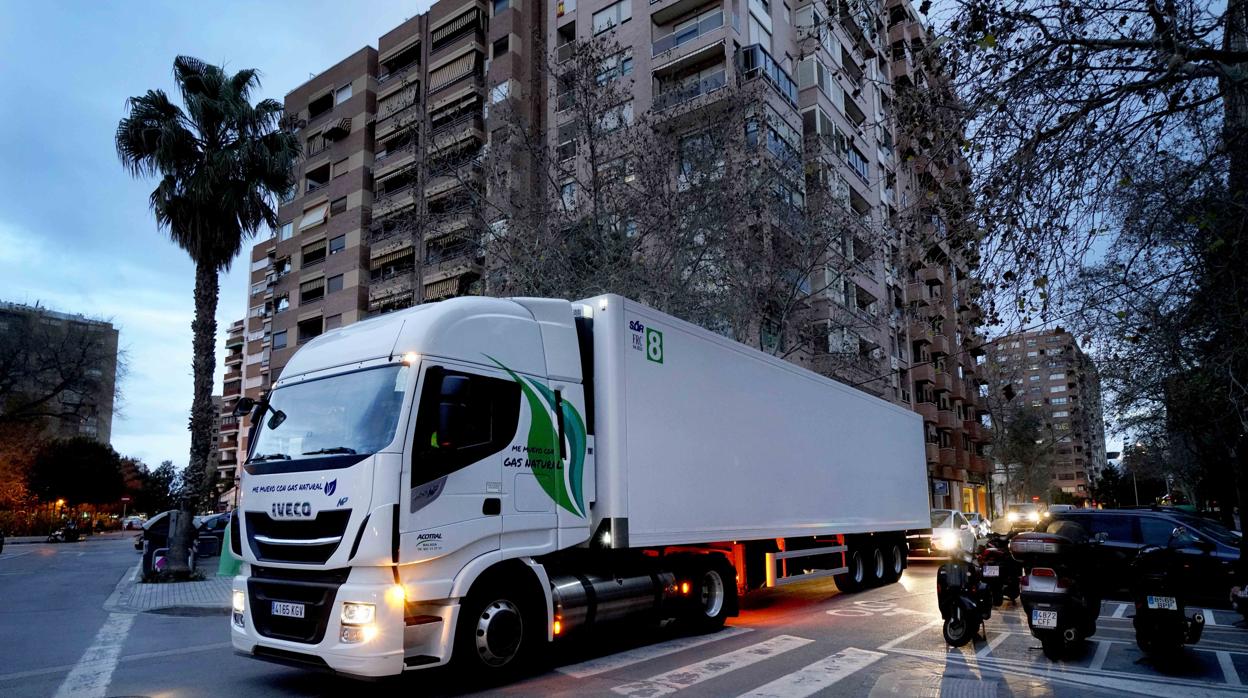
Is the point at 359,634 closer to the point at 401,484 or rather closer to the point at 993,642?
the point at 401,484

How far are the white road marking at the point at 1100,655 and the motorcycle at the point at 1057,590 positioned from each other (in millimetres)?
219

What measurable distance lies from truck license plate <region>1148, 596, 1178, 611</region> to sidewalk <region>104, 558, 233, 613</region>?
12.5m

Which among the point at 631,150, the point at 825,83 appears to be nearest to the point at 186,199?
the point at 631,150

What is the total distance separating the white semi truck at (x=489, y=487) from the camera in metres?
6.17

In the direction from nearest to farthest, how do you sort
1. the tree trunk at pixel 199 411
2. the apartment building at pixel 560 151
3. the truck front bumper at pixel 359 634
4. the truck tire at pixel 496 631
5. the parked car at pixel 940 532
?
the truck front bumper at pixel 359 634, the truck tire at pixel 496 631, the tree trunk at pixel 199 411, the parked car at pixel 940 532, the apartment building at pixel 560 151

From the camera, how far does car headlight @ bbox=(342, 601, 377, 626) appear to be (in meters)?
5.96

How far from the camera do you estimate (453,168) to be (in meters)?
19.5

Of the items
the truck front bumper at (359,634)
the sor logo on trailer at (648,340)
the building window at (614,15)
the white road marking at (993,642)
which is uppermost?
the building window at (614,15)

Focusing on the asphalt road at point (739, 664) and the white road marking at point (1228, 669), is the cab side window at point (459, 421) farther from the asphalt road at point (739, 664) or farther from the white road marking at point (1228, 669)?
the white road marking at point (1228, 669)

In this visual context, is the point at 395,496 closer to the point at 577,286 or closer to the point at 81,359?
the point at 577,286

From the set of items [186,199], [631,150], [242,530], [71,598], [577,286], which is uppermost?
[631,150]

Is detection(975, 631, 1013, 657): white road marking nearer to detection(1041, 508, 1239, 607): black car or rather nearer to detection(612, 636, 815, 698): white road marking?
detection(612, 636, 815, 698): white road marking

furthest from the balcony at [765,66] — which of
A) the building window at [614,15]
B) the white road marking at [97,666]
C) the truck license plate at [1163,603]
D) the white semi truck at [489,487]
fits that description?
the white road marking at [97,666]

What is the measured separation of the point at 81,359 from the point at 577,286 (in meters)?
30.5
